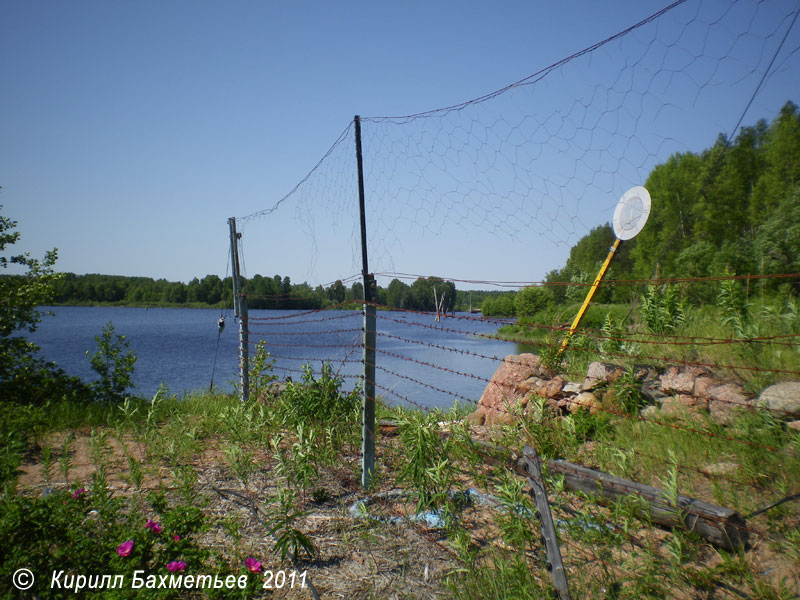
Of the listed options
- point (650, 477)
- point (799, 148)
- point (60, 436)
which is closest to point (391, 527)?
point (650, 477)

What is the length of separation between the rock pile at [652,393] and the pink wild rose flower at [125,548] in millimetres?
2940

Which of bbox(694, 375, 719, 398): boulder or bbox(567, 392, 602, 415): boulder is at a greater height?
bbox(694, 375, 719, 398): boulder

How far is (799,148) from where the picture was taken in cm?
1986

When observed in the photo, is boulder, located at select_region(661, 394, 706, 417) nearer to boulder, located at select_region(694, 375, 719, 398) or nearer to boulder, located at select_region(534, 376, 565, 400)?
boulder, located at select_region(694, 375, 719, 398)

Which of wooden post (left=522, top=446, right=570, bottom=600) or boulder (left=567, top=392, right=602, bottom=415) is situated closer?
wooden post (left=522, top=446, right=570, bottom=600)

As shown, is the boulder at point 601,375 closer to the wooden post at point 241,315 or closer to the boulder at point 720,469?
the boulder at point 720,469

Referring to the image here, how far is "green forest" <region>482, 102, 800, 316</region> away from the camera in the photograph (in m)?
11.1

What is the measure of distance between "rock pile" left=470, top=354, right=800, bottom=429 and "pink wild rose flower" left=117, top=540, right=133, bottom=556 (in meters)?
2.94

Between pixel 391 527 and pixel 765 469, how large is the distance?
2.91 metres

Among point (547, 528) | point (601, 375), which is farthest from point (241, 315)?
point (547, 528)

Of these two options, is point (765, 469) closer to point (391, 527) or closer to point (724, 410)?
point (724, 410)

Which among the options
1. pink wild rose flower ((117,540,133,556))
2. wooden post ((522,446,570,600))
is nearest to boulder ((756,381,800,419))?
wooden post ((522,446,570,600))

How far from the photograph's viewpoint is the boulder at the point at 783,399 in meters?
4.11

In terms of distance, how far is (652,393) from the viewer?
5.38 metres
